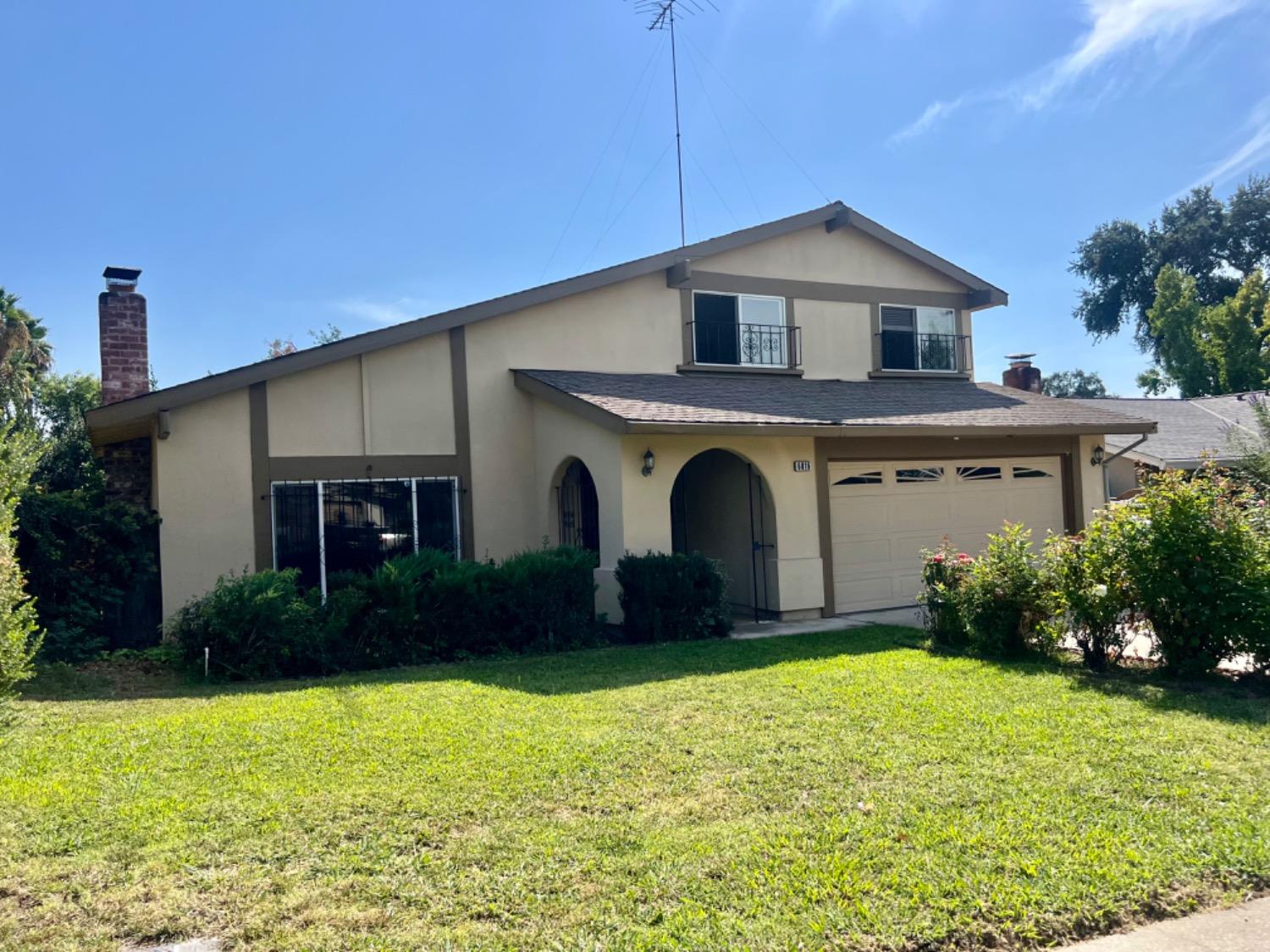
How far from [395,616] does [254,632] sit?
136cm

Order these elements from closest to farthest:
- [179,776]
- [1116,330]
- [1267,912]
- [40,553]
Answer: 1. [1267,912]
2. [179,776]
3. [40,553]
4. [1116,330]

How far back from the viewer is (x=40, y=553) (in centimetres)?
973

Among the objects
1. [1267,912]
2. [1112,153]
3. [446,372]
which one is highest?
[1112,153]

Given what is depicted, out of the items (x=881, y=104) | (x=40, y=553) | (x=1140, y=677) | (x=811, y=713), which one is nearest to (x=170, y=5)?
(x=40, y=553)

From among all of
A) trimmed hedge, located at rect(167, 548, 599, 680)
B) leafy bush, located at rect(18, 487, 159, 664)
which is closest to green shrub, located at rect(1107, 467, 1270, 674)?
trimmed hedge, located at rect(167, 548, 599, 680)

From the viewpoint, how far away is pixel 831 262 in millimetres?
15180

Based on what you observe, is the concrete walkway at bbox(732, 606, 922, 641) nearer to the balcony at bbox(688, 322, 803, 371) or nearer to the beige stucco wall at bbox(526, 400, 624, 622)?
the beige stucco wall at bbox(526, 400, 624, 622)

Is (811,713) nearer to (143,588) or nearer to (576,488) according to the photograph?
(576,488)

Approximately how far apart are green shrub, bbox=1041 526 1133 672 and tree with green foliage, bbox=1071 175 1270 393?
146 ft

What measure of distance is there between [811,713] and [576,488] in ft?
22.6

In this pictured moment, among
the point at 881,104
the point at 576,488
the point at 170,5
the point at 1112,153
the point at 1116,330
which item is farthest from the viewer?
the point at 1116,330

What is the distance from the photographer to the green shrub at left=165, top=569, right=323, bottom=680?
8.74m

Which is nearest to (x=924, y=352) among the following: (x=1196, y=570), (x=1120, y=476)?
(x=1196, y=570)

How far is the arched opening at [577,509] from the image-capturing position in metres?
12.8
